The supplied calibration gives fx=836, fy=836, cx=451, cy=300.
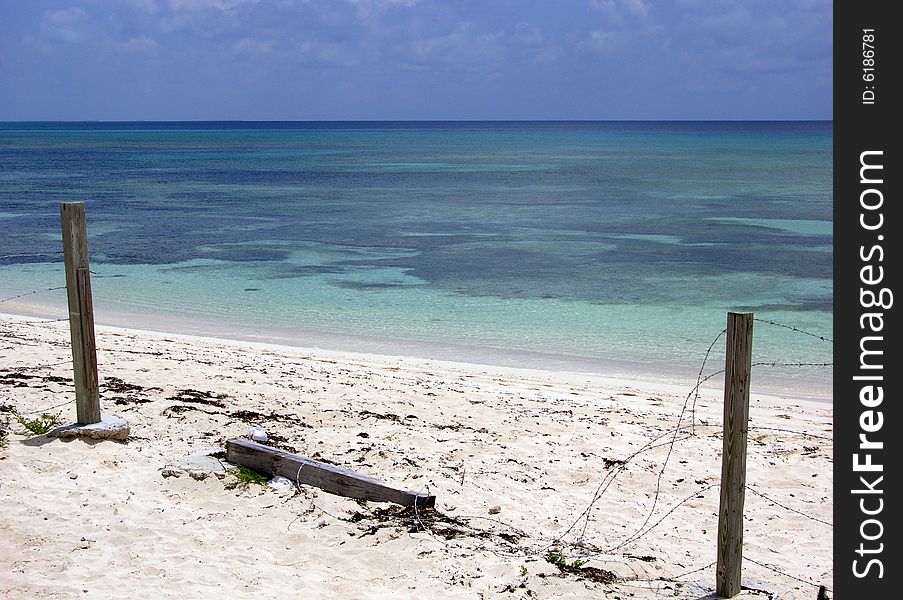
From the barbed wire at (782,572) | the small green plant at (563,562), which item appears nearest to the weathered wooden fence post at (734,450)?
the barbed wire at (782,572)

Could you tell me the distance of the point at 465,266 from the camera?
21000mm

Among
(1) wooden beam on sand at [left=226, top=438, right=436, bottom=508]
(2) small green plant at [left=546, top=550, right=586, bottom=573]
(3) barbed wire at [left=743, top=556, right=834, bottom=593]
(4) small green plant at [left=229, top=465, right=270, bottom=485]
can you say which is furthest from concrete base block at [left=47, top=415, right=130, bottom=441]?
(3) barbed wire at [left=743, top=556, right=834, bottom=593]

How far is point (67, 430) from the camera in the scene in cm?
687

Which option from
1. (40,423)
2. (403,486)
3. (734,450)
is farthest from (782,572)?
(40,423)

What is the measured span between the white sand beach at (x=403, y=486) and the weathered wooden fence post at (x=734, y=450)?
253 mm

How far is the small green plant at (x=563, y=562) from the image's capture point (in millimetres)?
5102

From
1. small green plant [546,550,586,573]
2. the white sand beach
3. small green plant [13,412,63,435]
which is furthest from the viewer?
small green plant [13,412,63,435]

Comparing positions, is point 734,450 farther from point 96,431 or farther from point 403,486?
point 96,431

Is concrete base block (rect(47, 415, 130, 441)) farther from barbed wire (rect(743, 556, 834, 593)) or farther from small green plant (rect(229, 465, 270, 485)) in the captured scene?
barbed wire (rect(743, 556, 834, 593))

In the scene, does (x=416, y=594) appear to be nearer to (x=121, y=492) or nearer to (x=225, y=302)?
(x=121, y=492)

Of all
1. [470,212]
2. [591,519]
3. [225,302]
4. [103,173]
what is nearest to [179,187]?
[103,173]

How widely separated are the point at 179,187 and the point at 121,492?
4164cm

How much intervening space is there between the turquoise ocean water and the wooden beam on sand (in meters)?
6.49

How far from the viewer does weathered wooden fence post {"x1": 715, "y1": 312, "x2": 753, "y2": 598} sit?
4484 millimetres
